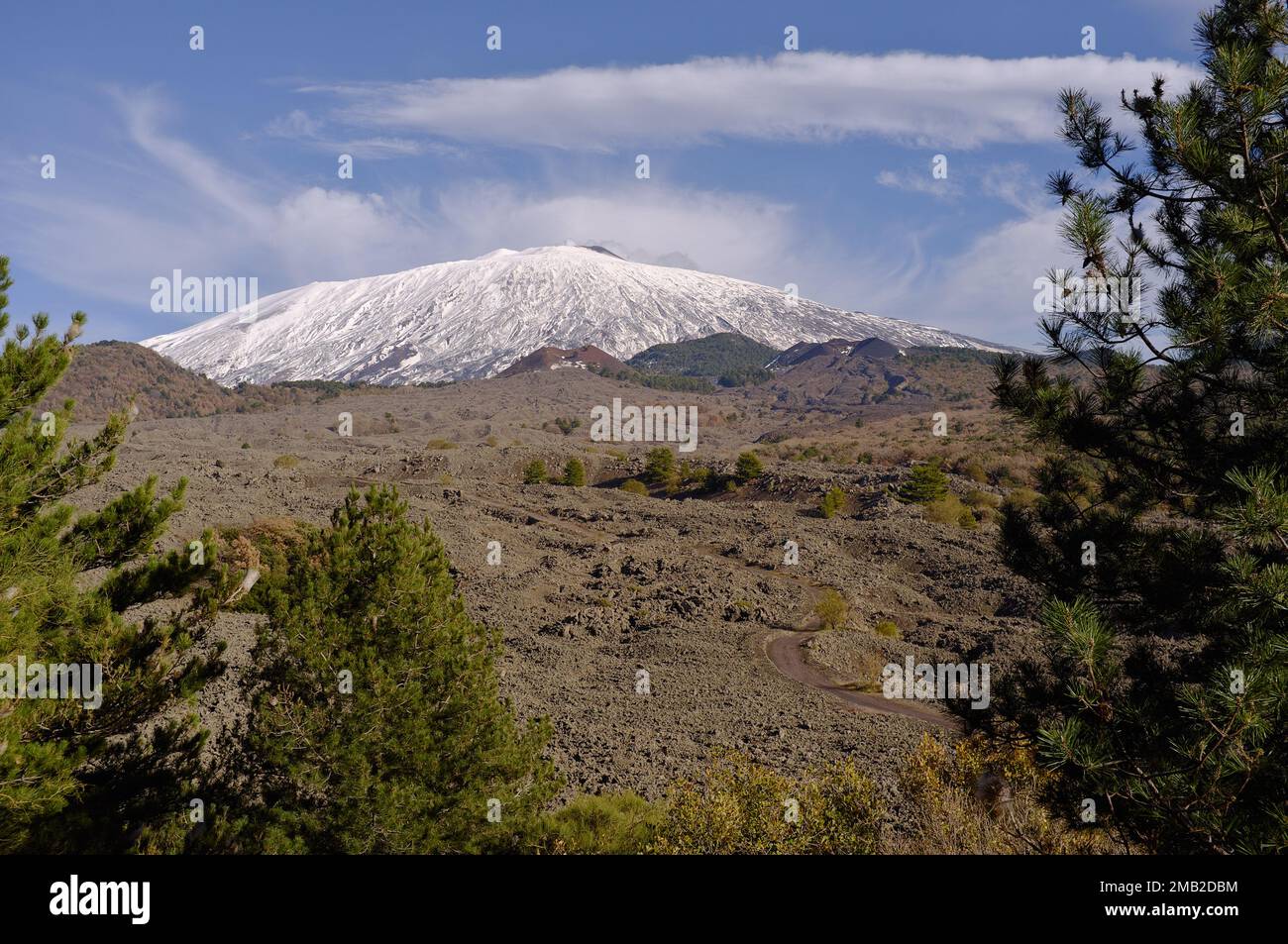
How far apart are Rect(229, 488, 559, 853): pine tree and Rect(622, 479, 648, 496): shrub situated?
4084 centimetres

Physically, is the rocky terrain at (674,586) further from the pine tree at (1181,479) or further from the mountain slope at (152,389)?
the mountain slope at (152,389)

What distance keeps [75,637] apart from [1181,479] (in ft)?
31.6

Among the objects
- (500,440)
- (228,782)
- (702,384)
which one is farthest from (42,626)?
(702,384)

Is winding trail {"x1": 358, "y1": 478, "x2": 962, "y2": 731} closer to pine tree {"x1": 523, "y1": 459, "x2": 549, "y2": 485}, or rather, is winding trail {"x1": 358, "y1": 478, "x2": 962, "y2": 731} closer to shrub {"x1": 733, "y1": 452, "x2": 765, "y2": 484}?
shrub {"x1": 733, "y1": 452, "x2": 765, "y2": 484}

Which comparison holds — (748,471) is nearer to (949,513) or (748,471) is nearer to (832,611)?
(949,513)

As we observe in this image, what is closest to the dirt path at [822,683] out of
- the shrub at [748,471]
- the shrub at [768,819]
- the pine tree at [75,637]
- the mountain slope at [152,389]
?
the shrub at [768,819]

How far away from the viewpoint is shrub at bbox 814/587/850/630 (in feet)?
81.4

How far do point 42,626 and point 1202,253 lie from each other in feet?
32.2

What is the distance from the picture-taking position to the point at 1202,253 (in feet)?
18.3

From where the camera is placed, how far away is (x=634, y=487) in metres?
50.9

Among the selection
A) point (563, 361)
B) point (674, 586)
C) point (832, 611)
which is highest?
point (563, 361)

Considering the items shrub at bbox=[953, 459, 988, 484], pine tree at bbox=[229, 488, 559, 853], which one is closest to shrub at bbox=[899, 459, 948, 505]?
shrub at bbox=[953, 459, 988, 484]

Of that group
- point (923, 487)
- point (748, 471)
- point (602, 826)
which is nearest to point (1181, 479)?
point (602, 826)

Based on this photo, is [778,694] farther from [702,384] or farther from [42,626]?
[702,384]
